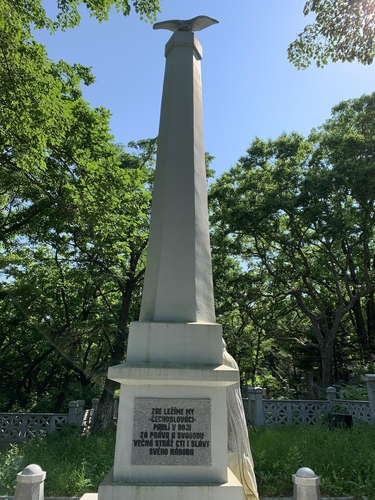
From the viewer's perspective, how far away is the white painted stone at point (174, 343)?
12.3 ft

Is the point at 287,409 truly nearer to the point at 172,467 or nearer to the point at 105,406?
the point at 105,406

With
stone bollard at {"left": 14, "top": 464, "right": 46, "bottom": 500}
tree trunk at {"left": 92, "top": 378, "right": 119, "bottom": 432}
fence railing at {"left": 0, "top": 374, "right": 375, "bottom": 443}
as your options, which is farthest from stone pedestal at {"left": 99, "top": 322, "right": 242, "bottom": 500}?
tree trunk at {"left": 92, "top": 378, "right": 119, "bottom": 432}

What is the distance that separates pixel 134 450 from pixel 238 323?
23758 millimetres

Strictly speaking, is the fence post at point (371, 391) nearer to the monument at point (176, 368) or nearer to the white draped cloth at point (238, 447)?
the white draped cloth at point (238, 447)

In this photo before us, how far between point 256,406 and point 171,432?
10.5 metres

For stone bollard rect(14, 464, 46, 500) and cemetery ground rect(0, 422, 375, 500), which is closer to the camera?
stone bollard rect(14, 464, 46, 500)

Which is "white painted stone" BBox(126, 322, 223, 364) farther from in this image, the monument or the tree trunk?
the tree trunk

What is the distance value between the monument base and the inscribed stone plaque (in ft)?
0.64

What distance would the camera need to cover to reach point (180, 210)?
4488 mm

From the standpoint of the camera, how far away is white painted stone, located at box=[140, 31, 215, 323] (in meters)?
4.17

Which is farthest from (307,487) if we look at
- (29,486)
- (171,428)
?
(29,486)

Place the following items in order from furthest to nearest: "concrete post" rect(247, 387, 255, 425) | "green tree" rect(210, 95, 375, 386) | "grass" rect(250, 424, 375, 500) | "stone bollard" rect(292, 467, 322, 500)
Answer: "green tree" rect(210, 95, 375, 386)
"concrete post" rect(247, 387, 255, 425)
"grass" rect(250, 424, 375, 500)
"stone bollard" rect(292, 467, 322, 500)

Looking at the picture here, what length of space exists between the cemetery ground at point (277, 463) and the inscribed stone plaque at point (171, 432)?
2.95 meters

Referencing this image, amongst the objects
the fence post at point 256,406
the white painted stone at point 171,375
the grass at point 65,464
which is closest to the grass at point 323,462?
the grass at point 65,464
